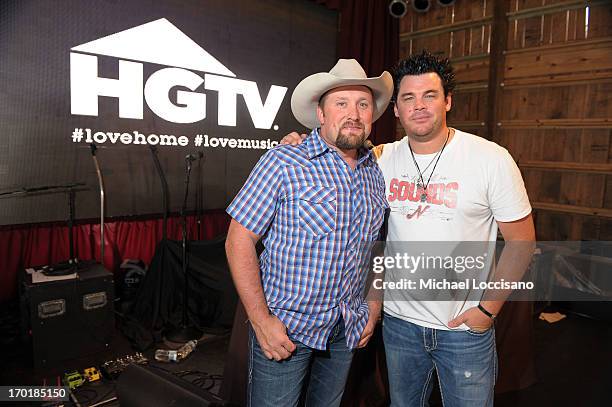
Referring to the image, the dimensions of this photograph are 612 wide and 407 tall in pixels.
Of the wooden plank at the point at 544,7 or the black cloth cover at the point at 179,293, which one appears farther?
the wooden plank at the point at 544,7

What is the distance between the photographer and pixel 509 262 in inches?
61.8

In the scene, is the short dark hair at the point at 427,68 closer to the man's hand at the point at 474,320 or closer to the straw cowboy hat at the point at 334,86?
the straw cowboy hat at the point at 334,86

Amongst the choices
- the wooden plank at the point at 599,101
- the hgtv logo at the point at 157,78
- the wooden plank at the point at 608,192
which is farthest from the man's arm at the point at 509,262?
the wooden plank at the point at 599,101

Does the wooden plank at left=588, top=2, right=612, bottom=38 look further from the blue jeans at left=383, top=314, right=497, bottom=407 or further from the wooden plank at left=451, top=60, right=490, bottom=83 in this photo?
the blue jeans at left=383, top=314, right=497, bottom=407

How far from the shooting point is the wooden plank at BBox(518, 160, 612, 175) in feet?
15.2

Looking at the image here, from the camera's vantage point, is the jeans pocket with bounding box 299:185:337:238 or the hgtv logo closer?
the jeans pocket with bounding box 299:185:337:238

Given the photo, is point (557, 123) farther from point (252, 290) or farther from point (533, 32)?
point (252, 290)

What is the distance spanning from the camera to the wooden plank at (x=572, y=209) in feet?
15.3

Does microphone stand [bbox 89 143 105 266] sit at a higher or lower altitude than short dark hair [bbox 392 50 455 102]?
lower

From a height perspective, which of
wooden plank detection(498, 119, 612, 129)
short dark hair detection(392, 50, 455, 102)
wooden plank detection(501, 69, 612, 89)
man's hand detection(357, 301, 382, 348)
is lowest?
man's hand detection(357, 301, 382, 348)

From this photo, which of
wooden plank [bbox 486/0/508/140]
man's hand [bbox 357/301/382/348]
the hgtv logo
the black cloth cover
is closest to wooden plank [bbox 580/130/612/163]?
wooden plank [bbox 486/0/508/140]

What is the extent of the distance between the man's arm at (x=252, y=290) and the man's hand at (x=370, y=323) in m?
0.31

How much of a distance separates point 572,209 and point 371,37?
134 inches

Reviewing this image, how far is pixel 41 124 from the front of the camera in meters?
3.59
